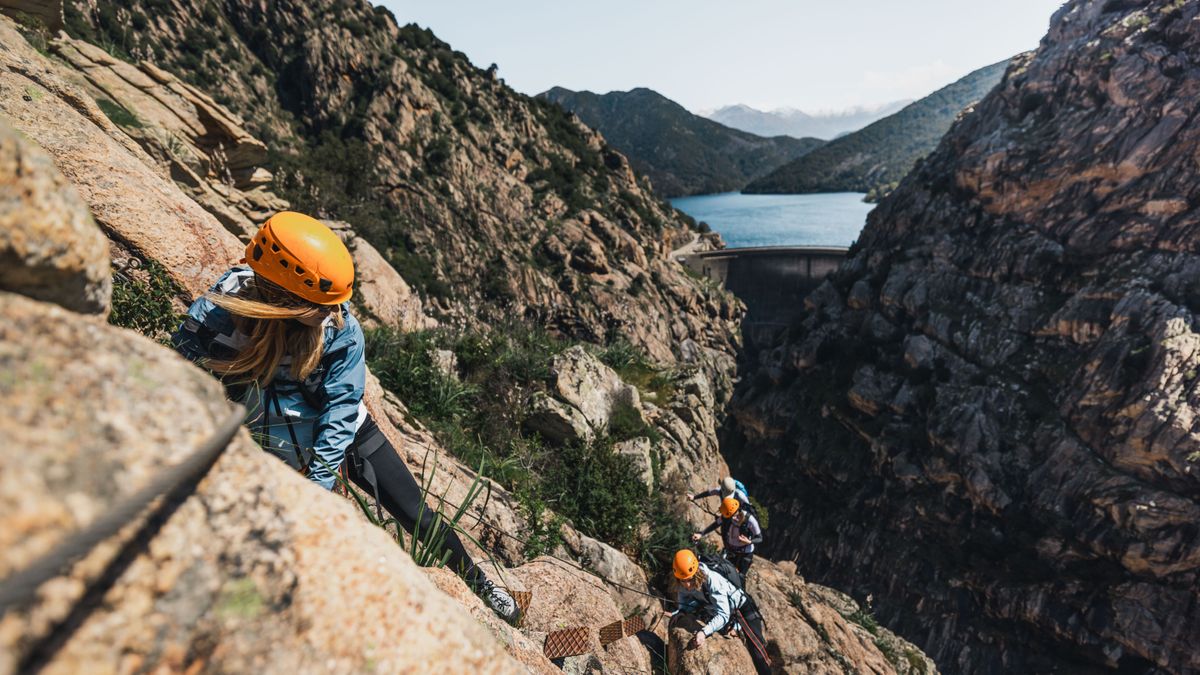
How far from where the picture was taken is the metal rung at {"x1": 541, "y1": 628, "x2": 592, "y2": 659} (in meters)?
3.63

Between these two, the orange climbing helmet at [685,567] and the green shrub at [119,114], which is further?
the green shrub at [119,114]

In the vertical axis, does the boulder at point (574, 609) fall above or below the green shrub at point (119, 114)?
below

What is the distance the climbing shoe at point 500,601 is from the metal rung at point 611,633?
4.04 feet

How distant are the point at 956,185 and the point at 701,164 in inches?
5233

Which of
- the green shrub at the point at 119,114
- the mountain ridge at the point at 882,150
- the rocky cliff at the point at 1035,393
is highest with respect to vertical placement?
the mountain ridge at the point at 882,150

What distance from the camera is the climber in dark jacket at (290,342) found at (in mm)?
2268

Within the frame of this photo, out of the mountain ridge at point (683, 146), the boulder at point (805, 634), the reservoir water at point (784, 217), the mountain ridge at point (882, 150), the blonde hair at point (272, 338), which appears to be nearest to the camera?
the blonde hair at point (272, 338)

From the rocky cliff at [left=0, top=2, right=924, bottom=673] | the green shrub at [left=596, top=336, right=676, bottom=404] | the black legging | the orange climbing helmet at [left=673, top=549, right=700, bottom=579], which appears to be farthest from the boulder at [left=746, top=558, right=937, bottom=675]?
the rocky cliff at [left=0, top=2, right=924, bottom=673]

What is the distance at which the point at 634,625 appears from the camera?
16.8 feet

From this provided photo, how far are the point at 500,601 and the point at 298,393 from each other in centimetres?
188

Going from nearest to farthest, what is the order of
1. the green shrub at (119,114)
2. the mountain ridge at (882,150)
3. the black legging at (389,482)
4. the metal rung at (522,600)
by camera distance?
1. the black legging at (389,482)
2. the metal rung at (522,600)
3. the green shrub at (119,114)
4. the mountain ridge at (882,150)

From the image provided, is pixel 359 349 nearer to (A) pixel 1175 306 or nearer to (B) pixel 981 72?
(A) pixel 1175 306

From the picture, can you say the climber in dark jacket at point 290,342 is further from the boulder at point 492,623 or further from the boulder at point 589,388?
the boulder at point 589,388

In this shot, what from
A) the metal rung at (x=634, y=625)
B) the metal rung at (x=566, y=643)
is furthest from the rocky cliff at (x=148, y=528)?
the metal rung at (x=634, y=625)
